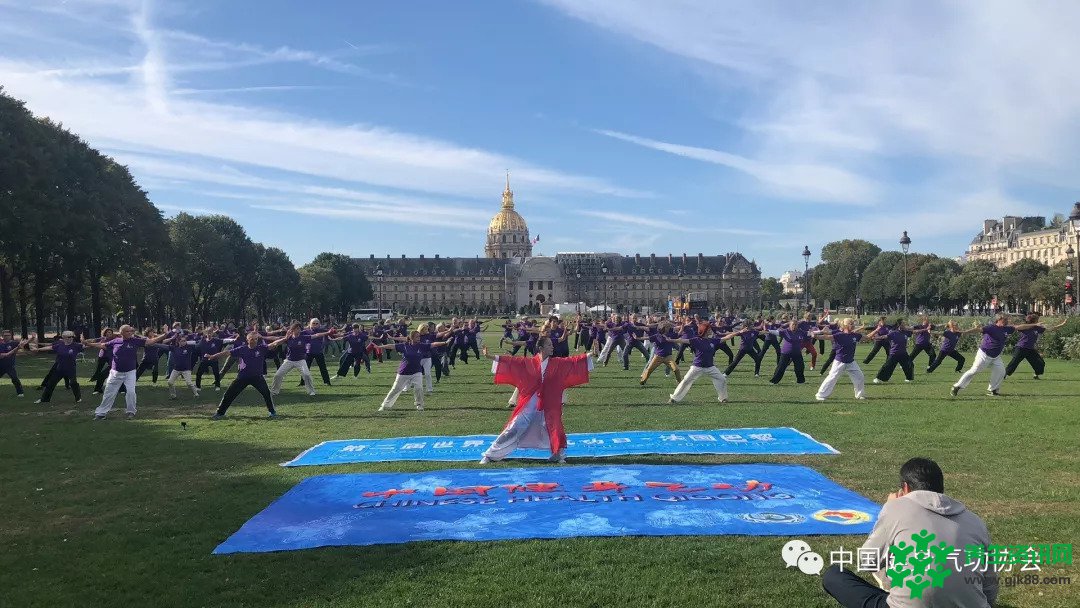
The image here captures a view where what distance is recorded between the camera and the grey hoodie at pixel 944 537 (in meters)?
4.04

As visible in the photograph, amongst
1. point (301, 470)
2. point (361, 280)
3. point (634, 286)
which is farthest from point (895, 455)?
point (634, 286)

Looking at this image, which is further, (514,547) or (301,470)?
(301,470)

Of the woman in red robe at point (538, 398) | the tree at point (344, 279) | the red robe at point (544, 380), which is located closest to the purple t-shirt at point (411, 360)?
the woman in red robe at point (538, 398)

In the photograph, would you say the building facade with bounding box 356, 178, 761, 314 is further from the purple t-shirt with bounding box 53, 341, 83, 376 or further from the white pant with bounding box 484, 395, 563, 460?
the white pant with bounding box 484, 395, 563, 460

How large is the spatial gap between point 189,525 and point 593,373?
20497 millimetres

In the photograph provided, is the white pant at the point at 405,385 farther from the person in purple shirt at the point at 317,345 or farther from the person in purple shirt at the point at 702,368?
the person in purple shirt at the point at 317,345

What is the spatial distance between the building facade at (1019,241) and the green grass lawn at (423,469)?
114 metres

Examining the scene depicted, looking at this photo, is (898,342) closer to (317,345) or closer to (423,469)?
(423,469)

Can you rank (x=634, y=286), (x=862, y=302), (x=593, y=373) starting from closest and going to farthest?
1. (x=593, y=373)
2. (x=862, y=302)
3. (x=634, y=286)

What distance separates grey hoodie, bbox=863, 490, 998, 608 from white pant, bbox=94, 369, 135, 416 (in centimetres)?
1609

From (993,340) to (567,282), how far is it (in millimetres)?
164859

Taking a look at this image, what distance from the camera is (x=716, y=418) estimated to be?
15.5 metres

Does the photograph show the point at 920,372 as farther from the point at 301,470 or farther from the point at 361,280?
the point at 361,280

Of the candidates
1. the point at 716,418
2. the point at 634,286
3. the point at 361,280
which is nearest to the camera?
the point at 716,418
